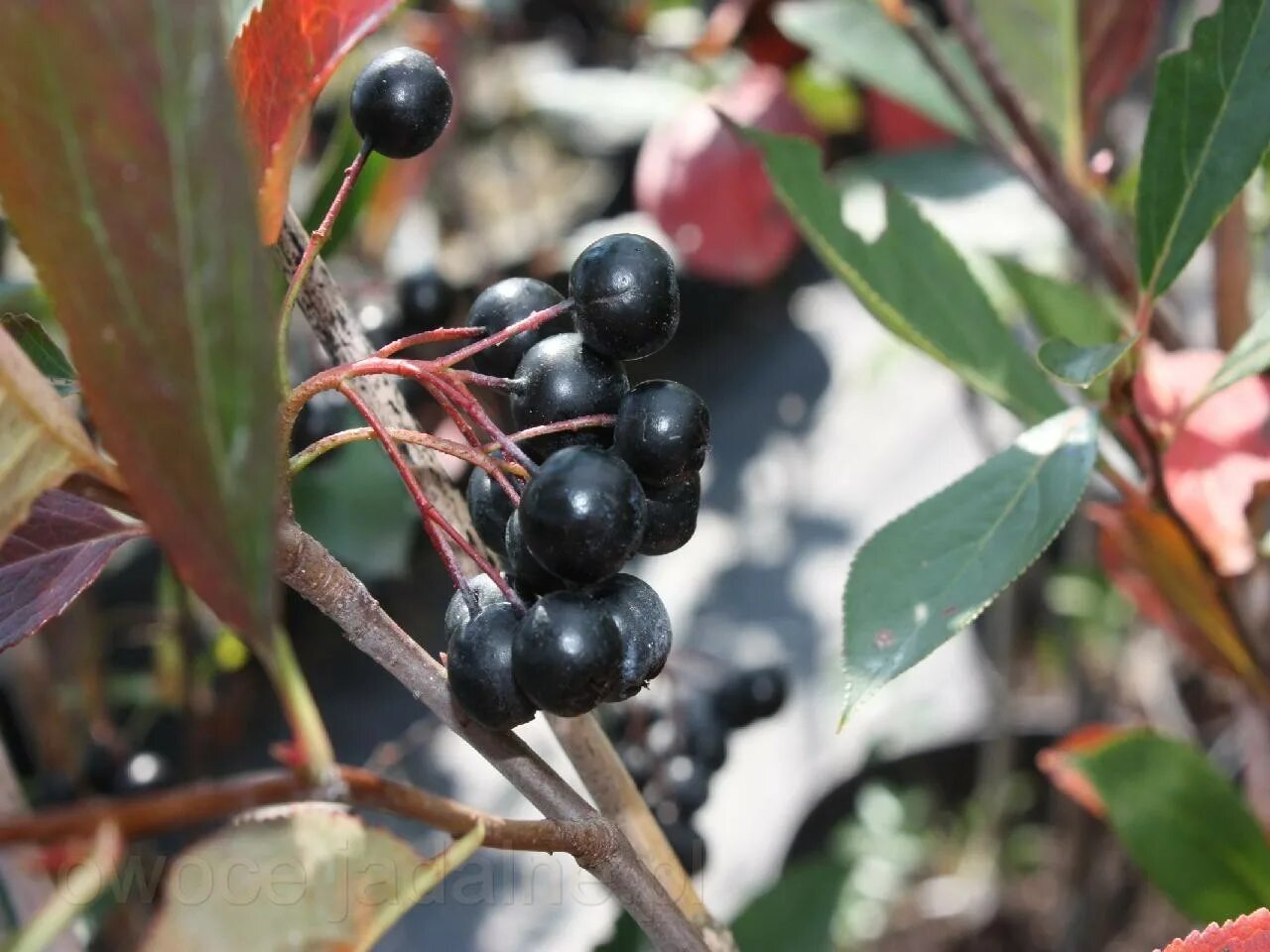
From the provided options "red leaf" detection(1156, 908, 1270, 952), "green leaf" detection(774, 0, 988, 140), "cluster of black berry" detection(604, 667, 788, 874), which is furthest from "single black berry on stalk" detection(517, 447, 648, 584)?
"green leaf" detection(774, 0, 988, 140)

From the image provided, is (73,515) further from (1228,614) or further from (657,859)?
(1228,614)

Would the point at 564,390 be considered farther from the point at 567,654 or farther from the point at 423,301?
the point at 423,301

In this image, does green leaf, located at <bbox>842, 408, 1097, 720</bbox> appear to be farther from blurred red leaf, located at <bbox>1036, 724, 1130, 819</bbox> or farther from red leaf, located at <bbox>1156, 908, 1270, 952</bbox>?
blurred red leaf, located at <bbox>1036, 724, 1130, 819</bbox>

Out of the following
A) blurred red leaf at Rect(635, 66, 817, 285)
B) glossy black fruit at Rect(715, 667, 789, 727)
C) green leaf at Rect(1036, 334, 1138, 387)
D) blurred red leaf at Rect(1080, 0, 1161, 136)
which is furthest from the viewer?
blurred red leaf at Rect(635, 66, 817, 285)

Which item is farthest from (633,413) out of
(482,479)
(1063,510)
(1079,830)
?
(1079,830)

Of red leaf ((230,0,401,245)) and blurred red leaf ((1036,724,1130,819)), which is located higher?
red leaf ((230,0,401,245))

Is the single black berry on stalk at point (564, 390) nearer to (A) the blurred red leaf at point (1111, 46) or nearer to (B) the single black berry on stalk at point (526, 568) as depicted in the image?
(B) the single black berry on stalk at point (526, 568)
